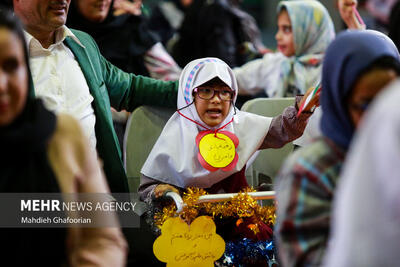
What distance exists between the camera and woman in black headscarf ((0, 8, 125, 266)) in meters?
1.64

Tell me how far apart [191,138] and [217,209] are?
41 cm

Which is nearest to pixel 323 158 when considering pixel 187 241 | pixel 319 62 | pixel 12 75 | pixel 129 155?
pixel 12 75

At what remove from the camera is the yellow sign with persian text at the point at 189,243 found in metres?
2.57

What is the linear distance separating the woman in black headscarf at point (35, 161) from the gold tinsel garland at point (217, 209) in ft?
2.91

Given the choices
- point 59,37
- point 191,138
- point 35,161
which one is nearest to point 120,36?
point 59,37

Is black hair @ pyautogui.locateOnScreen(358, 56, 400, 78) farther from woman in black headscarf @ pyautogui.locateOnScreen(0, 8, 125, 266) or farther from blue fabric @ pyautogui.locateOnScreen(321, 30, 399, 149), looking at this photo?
woman in black headscarf @ pyautogui.locateOnScreen(0, 8, 125, 266)

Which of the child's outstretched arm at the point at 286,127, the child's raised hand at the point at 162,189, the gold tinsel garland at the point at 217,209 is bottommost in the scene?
the gold tinsel garland at the point at 217,209

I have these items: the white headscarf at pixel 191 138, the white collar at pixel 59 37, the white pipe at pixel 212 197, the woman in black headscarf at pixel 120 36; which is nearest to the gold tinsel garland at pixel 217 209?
the white pipe at pixel 212 197

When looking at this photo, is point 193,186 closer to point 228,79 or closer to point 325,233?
point 228,79

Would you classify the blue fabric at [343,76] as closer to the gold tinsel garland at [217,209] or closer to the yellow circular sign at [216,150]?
the gold tinsel garland at [217,209]

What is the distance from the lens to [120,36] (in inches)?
165

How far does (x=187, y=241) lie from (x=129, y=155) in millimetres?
740

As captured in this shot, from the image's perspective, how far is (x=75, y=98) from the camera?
9.09 feet

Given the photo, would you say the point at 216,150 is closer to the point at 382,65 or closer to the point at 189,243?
the point at 189,243
